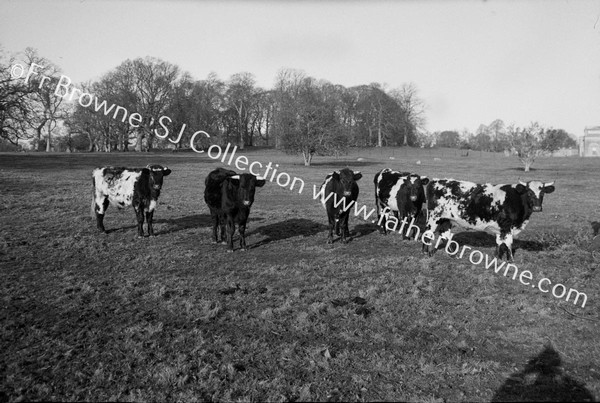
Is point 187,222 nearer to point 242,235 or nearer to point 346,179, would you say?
point 242,235

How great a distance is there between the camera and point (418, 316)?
231 inches

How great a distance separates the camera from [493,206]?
8508 mm

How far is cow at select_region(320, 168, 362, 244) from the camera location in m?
10.1

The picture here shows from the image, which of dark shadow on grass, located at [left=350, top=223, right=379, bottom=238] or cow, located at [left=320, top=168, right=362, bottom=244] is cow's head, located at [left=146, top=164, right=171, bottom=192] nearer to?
cow, located at [left=320, top=168, right=362, bottom=244]

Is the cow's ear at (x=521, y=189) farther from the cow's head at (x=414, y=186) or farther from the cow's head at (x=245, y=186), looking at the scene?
the cow's head at (x=245, y=186)

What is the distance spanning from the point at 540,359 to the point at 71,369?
558 centimetres

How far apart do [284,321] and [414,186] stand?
6372 mm

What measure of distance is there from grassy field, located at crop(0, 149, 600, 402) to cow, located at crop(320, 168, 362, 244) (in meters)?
0.60

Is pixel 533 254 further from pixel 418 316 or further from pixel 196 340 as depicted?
pixel 196 340

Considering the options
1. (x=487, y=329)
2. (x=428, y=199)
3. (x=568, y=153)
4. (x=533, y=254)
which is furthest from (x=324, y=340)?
(x=568, y=153)

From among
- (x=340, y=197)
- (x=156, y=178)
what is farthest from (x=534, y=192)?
(x=156, y=178)

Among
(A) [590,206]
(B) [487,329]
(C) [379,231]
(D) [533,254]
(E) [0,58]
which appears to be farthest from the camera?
(E) [0,58]

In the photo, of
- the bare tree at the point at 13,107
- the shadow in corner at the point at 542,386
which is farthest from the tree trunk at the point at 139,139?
the shadow in corner at the point at 542,386

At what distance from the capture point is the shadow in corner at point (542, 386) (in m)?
3.98
